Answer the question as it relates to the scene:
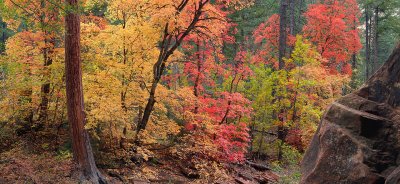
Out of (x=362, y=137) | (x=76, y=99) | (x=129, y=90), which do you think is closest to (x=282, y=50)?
(x=129, y=90)

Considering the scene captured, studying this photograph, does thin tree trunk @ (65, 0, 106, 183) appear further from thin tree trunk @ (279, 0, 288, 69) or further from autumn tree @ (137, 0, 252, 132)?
thin tree trunk @ (279, 0, 288, 69)

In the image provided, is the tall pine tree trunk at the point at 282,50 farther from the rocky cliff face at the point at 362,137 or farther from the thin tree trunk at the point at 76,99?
the thin tree trunk at the point at 76,99

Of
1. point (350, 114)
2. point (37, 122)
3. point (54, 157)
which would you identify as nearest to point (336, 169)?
point (350, 114)

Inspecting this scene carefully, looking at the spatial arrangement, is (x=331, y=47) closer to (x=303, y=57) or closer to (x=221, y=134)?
(x=303, y=57)

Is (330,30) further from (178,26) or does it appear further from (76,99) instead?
(76,99)

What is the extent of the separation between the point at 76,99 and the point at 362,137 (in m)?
8.02

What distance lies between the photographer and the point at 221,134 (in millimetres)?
14797

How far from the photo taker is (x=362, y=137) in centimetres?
739

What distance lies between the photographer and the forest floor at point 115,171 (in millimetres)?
10203

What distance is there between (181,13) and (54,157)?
777cm

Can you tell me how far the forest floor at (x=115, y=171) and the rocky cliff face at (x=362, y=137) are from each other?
654 cm

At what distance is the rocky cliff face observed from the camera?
6898 mm

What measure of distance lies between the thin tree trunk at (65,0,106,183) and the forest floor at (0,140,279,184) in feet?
1.97

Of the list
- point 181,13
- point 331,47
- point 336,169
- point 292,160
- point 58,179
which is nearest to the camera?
point 336,169
